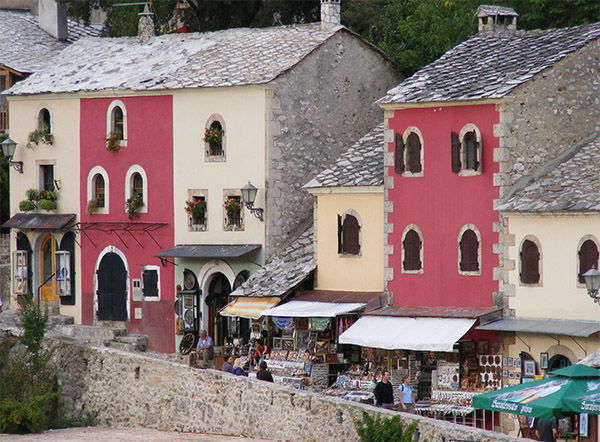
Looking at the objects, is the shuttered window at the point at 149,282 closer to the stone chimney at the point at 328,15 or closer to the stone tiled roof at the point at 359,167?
the stone tiled roof at the point at 359,167

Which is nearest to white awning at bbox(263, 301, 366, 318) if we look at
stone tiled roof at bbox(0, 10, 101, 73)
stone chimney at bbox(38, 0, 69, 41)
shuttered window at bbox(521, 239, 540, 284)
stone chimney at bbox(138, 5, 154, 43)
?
shuttered window at bbox(521, 239, 540, 284)

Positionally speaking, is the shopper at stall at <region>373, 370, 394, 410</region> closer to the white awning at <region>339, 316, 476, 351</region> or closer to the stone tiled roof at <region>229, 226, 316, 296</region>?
the white awning at <region>339, 316, 476, 351</region>

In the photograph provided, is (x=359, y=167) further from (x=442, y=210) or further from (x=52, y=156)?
(x=52, y=156)

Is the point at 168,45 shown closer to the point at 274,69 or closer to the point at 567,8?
the point at 274,69

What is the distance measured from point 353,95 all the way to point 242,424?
12.5 m

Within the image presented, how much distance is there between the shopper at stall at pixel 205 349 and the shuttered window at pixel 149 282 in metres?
4.03

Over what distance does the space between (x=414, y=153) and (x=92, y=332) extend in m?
11.7

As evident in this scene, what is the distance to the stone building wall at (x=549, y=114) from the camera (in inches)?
1303

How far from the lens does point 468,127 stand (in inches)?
1326

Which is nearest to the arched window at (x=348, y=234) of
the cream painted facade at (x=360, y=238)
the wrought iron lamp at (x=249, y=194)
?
the cream painted facade at (x=360, y=238)

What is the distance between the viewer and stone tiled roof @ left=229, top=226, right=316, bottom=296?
3725 cm

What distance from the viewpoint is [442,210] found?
112 ft

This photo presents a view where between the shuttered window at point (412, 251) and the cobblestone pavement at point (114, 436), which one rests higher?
the shuttered window at point (412, 251)

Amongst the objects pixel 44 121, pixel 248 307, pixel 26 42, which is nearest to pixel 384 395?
pixel 248 307
